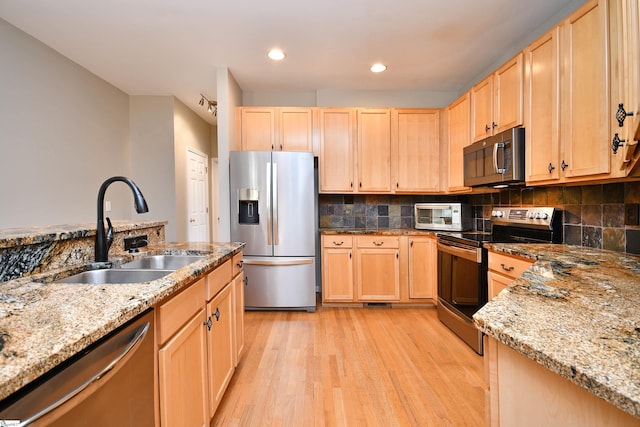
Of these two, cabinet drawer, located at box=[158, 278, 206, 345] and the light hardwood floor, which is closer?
cabinet drawer, located at box=[158, 278, 206, 345]

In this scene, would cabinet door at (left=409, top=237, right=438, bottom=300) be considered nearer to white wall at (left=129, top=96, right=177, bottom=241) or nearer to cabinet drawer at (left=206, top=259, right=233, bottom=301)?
cabinet drawer at (left=206, top=259, right=233, bottom=301)

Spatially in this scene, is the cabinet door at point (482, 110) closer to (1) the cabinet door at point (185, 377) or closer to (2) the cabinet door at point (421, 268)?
(2) the cabinet door at point (421, 268)

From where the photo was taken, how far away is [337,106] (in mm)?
3771

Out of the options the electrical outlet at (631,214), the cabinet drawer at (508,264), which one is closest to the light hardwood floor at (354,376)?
the cabinet drawer at (508,264)

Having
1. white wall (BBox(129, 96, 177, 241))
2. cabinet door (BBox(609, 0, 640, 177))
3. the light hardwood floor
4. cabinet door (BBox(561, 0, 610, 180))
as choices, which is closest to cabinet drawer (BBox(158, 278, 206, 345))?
the light hardwood floor

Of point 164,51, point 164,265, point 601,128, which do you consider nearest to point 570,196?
point 601,128

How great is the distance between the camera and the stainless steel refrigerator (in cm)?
318

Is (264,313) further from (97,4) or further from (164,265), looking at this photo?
(97,4)

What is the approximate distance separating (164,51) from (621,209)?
384 centimetres

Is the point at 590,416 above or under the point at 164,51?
under

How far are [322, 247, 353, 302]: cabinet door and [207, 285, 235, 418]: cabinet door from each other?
1.63 metres

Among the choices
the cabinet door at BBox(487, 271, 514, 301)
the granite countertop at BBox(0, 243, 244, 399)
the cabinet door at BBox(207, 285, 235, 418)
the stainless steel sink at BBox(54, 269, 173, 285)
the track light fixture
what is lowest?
the cabinet door at BBox(207, 285, 235, 418)

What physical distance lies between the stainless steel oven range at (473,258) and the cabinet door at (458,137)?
0.54m

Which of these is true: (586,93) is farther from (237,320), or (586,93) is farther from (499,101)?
(237,320)
